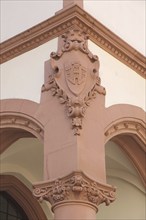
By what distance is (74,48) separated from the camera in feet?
23.3

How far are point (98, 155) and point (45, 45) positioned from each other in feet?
5.58

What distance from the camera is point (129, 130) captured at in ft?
25.9

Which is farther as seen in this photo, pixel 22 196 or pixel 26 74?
pixel 22 196

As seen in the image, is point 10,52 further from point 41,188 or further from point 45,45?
point 41,188

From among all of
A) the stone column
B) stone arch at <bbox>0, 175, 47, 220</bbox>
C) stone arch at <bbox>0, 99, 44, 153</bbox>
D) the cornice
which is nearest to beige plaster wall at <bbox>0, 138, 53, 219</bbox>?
stone arch at <bbox>0, 175, 47, 220</bbox>

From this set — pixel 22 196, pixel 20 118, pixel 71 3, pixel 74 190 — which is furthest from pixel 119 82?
pixel 22 196

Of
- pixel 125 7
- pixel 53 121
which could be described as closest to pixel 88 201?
pixel 53 121

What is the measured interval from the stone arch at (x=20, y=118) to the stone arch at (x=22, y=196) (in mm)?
2420

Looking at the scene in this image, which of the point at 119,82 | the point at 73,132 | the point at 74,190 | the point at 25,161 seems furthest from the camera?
the point at 25,161

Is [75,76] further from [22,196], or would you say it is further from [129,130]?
[22,196]

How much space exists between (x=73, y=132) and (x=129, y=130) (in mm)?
1482

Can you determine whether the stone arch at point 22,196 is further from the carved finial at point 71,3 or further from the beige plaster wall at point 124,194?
the carved finial at point 71,3

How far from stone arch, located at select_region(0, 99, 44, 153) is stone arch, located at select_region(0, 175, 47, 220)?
2.42m

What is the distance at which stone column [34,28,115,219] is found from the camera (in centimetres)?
627
